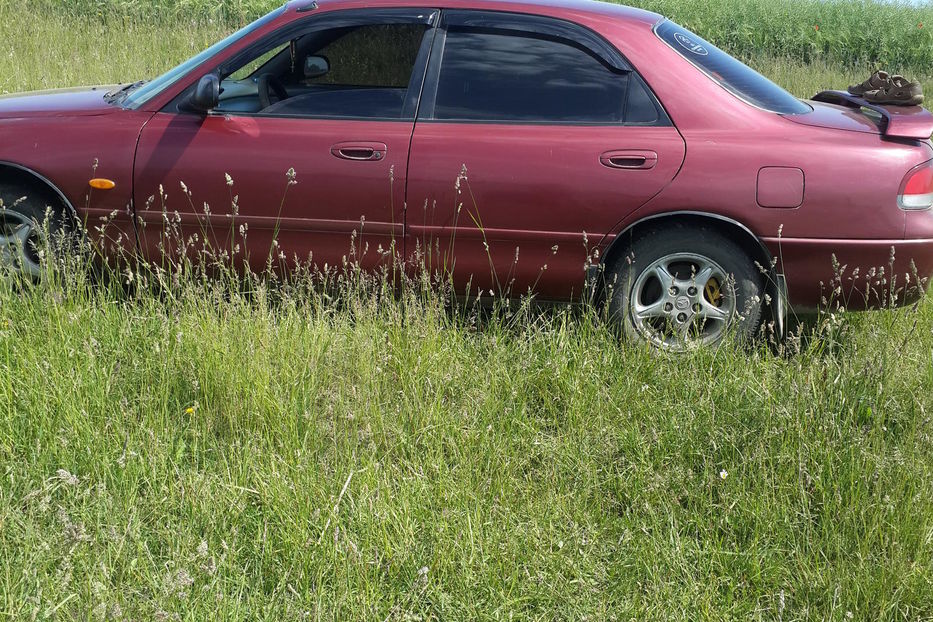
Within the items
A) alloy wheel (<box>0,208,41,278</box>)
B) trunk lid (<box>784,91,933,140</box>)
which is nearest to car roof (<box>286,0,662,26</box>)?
trunk lid (<box>784,91,933,140</box>)

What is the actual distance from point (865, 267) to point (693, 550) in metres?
1.96

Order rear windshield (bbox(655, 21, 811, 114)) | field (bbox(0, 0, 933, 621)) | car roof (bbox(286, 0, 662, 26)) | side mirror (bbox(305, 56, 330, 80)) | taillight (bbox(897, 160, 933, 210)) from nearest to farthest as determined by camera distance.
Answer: field (bbox(0, 0, 933, 621)) → taillight (bbox(897, 160, 933, 210)) → rear windshield (bbox(655, 21, 811, 114)) → car roof (bbox(286, 0, 662, 26)) → side mirror (bbox(305, 56, 330, 80))

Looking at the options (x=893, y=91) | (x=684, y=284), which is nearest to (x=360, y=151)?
(x=684, y=284)

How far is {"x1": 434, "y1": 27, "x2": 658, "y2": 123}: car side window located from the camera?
4484 millimetres

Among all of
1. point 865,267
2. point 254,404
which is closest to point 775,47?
point 865,267

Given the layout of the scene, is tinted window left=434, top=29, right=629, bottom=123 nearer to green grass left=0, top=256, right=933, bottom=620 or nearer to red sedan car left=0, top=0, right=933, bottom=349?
red sedan car left=0, top=0, right=933, bottom=349

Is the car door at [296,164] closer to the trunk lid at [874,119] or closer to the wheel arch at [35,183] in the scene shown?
the wheel arch at [35,183]

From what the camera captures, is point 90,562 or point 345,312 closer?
point 90,562

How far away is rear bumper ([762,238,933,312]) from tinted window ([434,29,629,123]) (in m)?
1.04

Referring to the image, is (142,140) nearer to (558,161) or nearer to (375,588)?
(558,161)

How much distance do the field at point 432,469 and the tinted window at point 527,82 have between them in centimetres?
94

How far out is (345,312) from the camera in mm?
4230

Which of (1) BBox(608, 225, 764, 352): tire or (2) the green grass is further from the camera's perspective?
(1) BBox(608, 225, 764, 352): tire

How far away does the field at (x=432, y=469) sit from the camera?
110 inches
